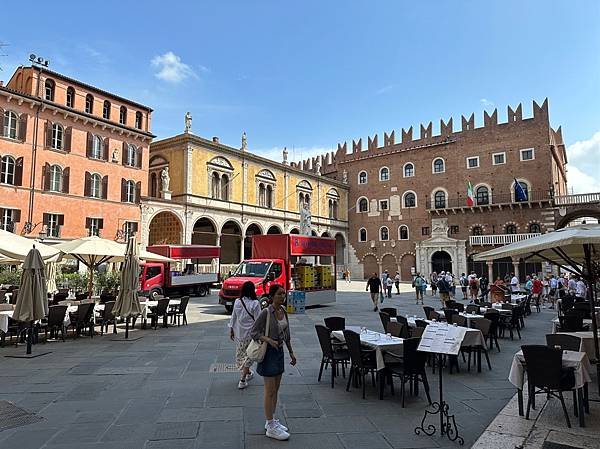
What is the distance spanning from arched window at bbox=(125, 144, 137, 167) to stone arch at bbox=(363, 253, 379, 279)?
2477cm

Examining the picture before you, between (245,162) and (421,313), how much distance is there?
21580mm

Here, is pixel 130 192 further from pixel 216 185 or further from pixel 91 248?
pixel 91 248

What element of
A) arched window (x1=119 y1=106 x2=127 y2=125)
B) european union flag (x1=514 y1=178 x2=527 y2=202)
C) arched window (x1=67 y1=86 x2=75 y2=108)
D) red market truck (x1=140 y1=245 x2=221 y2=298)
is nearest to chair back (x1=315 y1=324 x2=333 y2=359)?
red market truck (x1=140 y1=245 x2=221 y2=298)

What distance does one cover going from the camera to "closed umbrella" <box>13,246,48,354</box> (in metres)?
7.83

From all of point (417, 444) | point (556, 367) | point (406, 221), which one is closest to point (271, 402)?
point (417, 444)

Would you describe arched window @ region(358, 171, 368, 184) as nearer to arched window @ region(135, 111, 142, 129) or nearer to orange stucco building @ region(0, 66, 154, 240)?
orange stucco building @ region(0, 66, 154, 240)

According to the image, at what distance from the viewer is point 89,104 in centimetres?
2555

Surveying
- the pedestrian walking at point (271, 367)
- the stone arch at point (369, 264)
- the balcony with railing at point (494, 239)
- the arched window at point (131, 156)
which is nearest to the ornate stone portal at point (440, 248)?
the balcony with railing at point (494, 239)

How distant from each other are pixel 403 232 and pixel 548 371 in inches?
1429

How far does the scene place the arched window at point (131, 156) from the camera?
88.3ft

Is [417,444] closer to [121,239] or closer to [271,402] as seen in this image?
[271,402]

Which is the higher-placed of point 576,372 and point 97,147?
point 97,147

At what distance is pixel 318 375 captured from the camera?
6.57 meters

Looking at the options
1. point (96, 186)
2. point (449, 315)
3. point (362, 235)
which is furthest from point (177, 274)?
point (362, 235)
